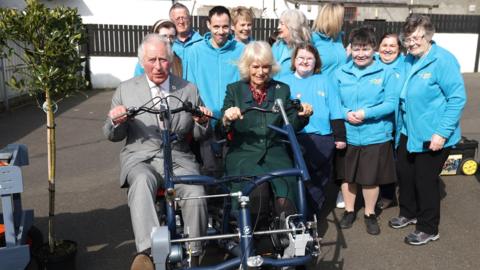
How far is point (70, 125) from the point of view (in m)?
9.40

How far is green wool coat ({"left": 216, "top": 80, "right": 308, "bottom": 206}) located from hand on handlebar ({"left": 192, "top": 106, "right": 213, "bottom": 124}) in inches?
8.2

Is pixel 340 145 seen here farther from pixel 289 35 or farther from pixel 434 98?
pixel 289 35

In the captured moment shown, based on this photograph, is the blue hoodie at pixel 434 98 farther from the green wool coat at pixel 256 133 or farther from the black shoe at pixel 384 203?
the black shoe at pixel 384 203

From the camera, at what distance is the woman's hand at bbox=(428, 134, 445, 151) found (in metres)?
4.00

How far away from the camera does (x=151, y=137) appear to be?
375 cm

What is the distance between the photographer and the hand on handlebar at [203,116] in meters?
3.50

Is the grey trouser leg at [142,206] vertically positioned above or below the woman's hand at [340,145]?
below

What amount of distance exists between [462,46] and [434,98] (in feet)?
50.0

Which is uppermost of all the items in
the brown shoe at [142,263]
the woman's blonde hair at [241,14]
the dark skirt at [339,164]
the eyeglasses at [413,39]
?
the woman's blonde hair at [241,14]

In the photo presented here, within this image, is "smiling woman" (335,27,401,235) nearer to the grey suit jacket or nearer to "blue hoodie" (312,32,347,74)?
"blue hoodie" (312,32,347,74)

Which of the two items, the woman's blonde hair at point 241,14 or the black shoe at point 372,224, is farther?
the woman's blonde hair at point 241,14

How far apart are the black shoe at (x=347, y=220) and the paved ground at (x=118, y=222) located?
0.21 ft

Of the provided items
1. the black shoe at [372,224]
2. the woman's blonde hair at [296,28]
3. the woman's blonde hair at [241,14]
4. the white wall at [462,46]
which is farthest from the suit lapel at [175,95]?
the white wall at [462,46]

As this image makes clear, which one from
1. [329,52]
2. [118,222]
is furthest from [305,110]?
[118,222]
